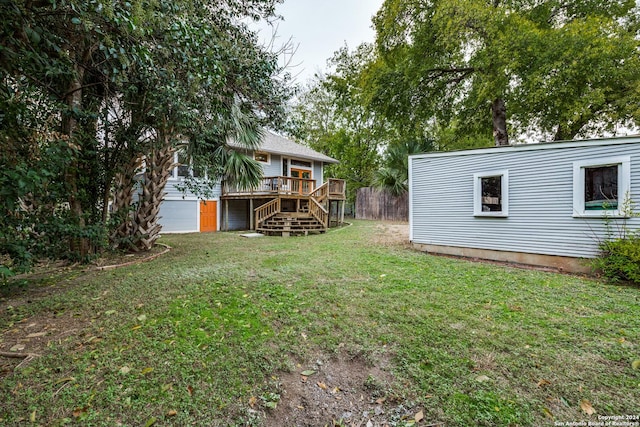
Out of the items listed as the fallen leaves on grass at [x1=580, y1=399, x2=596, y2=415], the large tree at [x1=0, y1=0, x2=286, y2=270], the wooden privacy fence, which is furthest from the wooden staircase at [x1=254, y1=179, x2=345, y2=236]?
the fallen leaves on grass at [x1=580, y1=399, x2=596, y2=415]

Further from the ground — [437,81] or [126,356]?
[437,81]

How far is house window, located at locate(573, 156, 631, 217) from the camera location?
507 centimetres

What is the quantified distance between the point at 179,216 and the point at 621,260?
538 inches

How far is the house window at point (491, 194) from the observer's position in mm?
A: 6465

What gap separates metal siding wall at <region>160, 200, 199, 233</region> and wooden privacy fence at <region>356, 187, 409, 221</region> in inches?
436

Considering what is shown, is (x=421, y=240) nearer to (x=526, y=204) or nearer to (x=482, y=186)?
(x=482, y=186)

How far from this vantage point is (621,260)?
15.7 ft

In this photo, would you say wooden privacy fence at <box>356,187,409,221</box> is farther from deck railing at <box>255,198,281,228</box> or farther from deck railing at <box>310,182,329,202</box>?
deck railing at <box>255,198,281,228</box>

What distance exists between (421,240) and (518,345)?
548 centimetres

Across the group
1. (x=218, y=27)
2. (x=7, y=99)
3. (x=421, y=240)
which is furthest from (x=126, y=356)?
(x=421, y=240)

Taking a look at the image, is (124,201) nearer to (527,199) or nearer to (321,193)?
(321,193)

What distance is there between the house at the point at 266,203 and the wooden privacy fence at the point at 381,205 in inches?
194

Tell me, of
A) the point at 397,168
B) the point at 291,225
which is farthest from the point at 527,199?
the point at 397,168

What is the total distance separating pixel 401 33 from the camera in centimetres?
1136
